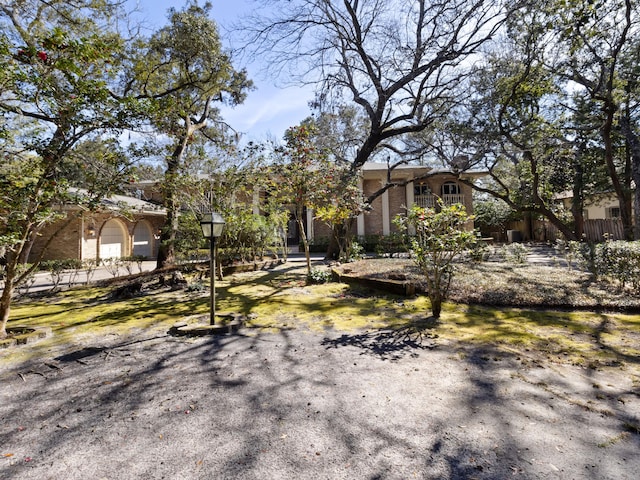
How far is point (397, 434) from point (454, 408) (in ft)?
2.10

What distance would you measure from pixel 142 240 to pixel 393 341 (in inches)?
730

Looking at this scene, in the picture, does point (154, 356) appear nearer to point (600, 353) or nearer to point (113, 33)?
point (600, 353)

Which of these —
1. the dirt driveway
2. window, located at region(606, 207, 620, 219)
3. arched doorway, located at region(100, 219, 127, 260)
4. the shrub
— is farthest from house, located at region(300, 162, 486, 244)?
the dirt driveway

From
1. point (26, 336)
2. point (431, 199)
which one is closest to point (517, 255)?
point (431, 199)

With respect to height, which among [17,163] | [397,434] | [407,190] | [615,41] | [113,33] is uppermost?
[113,33]

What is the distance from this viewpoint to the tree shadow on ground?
400 cm

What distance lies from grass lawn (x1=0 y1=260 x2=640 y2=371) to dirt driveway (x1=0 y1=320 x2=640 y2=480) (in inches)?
25.0

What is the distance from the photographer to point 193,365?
370 cm

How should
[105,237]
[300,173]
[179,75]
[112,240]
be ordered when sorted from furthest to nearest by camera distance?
[112,240], [105,237], [179,75], [300,173]

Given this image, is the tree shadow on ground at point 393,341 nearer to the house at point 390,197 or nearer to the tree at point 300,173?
the tree at point 300,173

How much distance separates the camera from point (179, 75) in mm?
11359

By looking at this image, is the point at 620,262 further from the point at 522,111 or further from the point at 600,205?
the point at 600,205

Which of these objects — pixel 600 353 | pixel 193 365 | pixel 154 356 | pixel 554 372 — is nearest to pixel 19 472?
pixel 193 365

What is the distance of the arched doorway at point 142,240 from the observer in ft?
60.4
